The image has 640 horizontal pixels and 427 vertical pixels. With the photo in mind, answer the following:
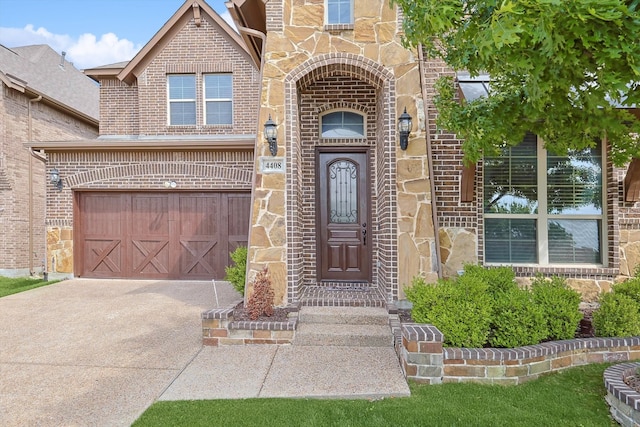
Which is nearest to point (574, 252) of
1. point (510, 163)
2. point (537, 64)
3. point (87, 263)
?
point (510, 163)

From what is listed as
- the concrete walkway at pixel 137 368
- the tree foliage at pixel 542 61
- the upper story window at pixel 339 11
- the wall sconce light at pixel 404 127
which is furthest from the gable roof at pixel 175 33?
the tree foliage at pixel 542 61

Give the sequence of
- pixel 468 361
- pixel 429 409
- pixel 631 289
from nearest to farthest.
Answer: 1. pixel 429 409
2. pixel 468 361
3. pixel 631 289

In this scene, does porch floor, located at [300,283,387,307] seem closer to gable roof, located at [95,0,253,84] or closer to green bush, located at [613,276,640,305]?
green bush, located at [613,276,640,305]

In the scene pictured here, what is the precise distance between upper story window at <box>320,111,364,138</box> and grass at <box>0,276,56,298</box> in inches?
295

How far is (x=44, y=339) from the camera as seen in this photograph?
193 inches

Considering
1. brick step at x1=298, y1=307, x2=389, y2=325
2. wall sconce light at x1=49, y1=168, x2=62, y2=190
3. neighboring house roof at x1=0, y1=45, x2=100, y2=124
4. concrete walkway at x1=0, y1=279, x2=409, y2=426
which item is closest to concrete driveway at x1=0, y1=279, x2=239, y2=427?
concrete walkway at x1=0, y1=279, x2=409, y2=426

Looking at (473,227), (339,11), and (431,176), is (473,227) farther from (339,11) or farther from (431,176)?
(339,11)

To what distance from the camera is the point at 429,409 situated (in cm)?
303

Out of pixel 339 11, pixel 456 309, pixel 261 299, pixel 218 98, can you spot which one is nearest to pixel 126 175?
pixel 218 98

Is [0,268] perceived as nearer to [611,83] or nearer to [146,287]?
[146,287]

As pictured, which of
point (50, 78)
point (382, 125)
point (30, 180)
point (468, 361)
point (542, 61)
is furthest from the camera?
point (50, 78)

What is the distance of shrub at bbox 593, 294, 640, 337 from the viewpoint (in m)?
3.94

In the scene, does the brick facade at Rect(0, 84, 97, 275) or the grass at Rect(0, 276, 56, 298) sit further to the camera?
the brick facade at Rect(0, 84, 97, 275)

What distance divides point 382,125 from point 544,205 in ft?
9.55
